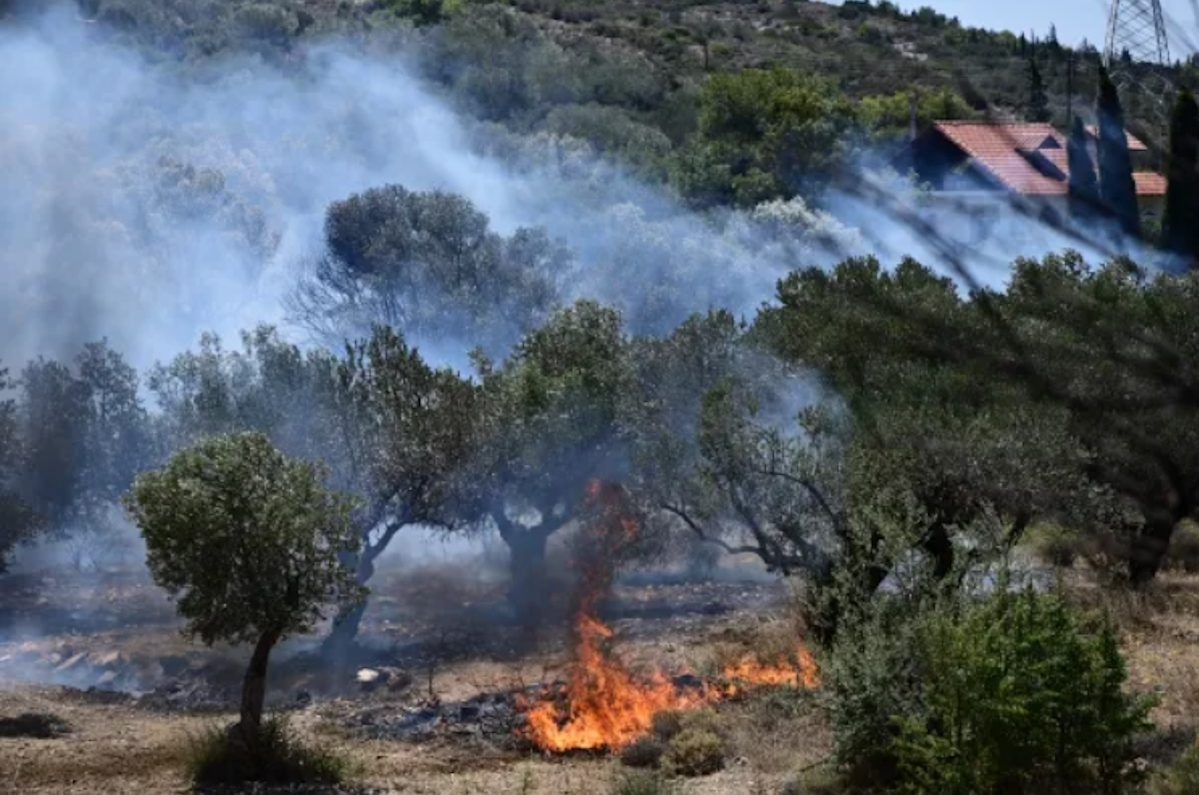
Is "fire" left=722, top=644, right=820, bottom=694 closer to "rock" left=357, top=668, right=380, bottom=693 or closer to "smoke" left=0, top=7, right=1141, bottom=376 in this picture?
"rock" left=357, top=668, right=380, bottom=693

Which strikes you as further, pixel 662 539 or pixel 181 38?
pixel 181 38

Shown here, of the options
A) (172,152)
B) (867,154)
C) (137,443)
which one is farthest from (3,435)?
(867,154)

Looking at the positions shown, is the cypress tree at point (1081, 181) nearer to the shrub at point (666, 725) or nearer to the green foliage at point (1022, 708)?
the green foliage at point (1022, 708)

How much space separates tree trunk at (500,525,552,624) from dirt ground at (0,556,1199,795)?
0.61m

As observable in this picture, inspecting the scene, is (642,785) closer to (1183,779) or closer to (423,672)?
(1183,779)

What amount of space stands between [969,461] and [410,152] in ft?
165

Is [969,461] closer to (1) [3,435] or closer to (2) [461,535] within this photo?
(2) [461,535]

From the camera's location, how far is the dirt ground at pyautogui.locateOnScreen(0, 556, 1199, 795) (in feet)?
51.3

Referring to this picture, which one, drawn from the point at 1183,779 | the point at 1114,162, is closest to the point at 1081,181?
the point at 1114,162

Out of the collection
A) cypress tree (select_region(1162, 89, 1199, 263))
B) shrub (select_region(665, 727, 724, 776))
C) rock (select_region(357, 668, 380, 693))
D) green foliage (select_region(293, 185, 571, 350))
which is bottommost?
rock (select_region(357, 668, 380, 693))

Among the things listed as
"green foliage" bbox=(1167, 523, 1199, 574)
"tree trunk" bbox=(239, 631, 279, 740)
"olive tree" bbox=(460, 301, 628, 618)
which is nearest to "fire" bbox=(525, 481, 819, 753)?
"olive tree" bbox=(460, 301, 628, 618)

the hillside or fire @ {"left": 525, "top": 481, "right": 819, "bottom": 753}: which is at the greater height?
the hillside

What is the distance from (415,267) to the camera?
1743 inches

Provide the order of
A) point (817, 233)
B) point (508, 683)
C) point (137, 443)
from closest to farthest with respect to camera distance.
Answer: point (508, 683), point (137, 443), point (817, 233)
